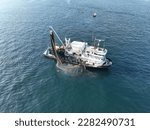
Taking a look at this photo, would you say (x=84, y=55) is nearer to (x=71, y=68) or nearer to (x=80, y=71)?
(x=71, y=68)

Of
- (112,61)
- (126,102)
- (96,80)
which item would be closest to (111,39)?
(112,61)

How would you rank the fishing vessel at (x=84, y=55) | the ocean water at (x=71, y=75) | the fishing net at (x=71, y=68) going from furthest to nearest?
1. the fishing vessel at (x=84, y=55)
2. the fishing net at (x=71, y=68)
3. the ocean water at (x=71, y=75)

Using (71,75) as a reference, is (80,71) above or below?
above

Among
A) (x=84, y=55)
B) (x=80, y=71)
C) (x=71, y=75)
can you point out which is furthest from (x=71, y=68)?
(x=84, y=55)

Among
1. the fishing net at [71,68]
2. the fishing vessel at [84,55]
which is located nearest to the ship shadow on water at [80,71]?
the fishing net at [71,68]

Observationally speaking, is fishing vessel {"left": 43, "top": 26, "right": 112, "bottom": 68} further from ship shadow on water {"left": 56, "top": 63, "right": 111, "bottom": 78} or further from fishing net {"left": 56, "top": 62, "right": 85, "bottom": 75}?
fishing net {"left": 56, "top": 62, "right": 85, "bottom": 75}

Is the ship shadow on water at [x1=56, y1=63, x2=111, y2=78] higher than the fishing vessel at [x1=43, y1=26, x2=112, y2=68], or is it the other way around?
the fishing vessel at [x1=43, y1=26, x2=112, y2=68]

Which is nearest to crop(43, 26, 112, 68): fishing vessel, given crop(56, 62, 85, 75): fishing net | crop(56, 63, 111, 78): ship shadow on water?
crop(56, 63, 111, 78): ship shadow on water

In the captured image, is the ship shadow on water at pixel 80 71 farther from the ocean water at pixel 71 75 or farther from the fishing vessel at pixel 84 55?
the fishing vessel at pixel 84 55

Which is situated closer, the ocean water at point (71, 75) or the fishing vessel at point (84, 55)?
the ocean water at point (71, 75)

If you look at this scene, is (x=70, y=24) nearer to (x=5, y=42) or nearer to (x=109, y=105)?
(x=5, y=42)
